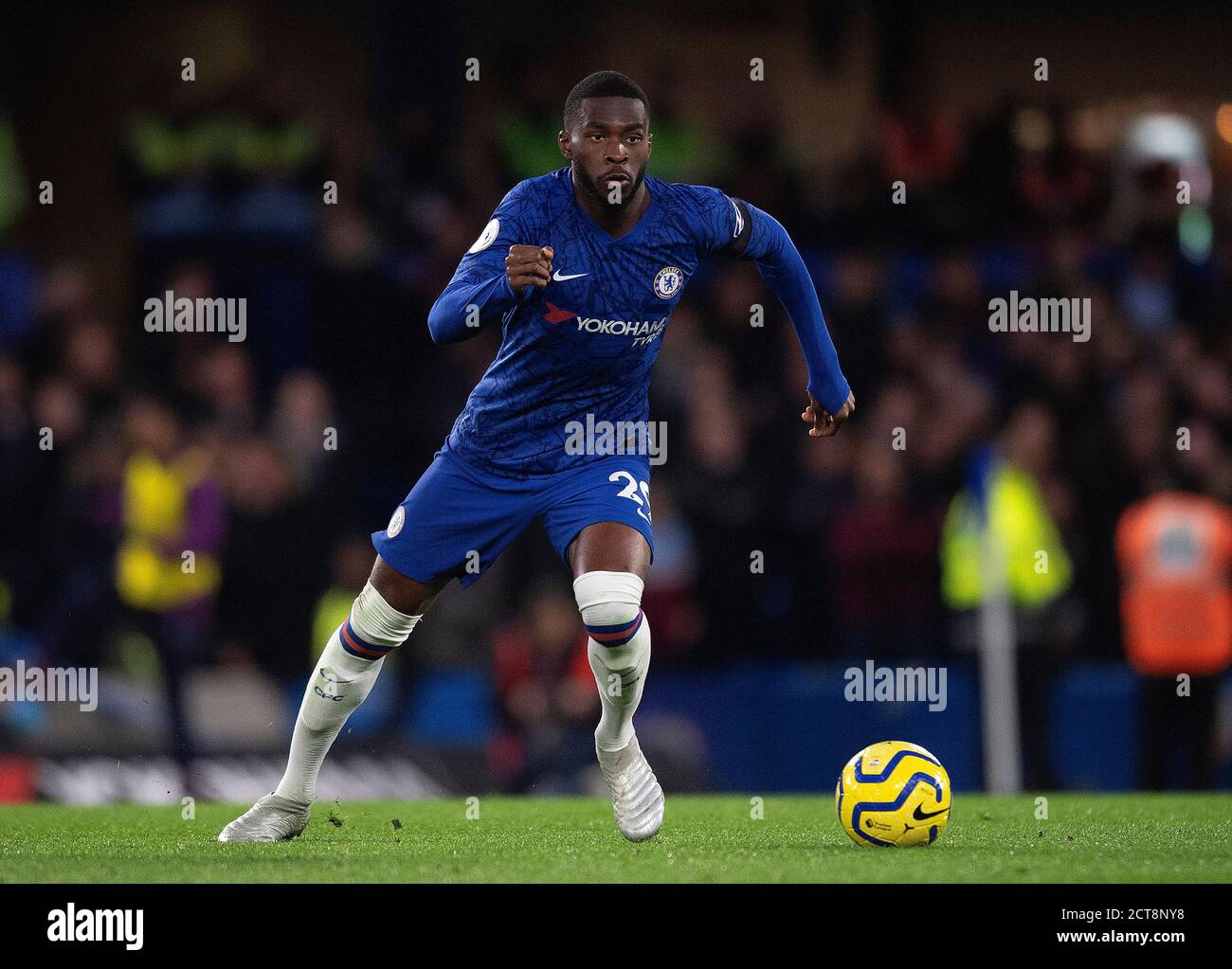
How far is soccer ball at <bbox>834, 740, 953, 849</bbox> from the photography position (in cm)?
635

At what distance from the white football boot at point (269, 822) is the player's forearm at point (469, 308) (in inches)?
69.3

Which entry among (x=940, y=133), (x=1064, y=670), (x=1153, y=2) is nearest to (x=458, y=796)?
(x=1064, y=670)

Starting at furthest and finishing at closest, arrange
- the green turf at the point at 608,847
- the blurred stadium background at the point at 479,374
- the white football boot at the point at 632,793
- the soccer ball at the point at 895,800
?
the blurred stadium background at the point at 479,374 < the white football boot at the point at 632,793 < the soccer ball at the point at 895,800 < the green turf at the point at 608,847

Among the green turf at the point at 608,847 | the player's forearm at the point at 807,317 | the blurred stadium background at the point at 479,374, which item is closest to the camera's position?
the green turf at the point at 608,847

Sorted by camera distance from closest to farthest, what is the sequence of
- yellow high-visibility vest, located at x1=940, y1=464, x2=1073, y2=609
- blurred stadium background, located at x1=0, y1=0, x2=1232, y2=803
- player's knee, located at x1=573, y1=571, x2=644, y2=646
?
player's knee, located at x1=573, y1=571, x2=644, y2=646 < blurred stadium background, located at x1=0, y1=0, x2=1232, y2=803 < yellow high-visibility vest, located at x1=940, y1=464, x2=1073, y2=609

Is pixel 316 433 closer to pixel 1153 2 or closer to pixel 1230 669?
pixel 1230 669

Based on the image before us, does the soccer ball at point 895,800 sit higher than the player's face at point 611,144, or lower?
lower

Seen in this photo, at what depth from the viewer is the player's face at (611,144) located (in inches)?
247

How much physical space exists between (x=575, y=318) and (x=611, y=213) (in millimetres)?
377

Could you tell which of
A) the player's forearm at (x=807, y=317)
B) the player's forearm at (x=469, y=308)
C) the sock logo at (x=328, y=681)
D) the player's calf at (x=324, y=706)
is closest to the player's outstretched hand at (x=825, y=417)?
the player's forearm at (x=807, y=317)

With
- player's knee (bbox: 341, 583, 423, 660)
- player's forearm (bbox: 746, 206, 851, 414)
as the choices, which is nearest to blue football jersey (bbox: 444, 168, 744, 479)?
player's forearm (bbox: 746, 206, 851, 414)

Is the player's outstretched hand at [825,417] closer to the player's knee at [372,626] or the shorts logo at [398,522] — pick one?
the shorts logo at [398,522]

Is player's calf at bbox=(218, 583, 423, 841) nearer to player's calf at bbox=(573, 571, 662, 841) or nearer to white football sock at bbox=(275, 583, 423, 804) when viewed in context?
white football sock at bbox=(275, 583, 423, 804)

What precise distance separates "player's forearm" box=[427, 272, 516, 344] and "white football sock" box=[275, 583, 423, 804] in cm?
105
